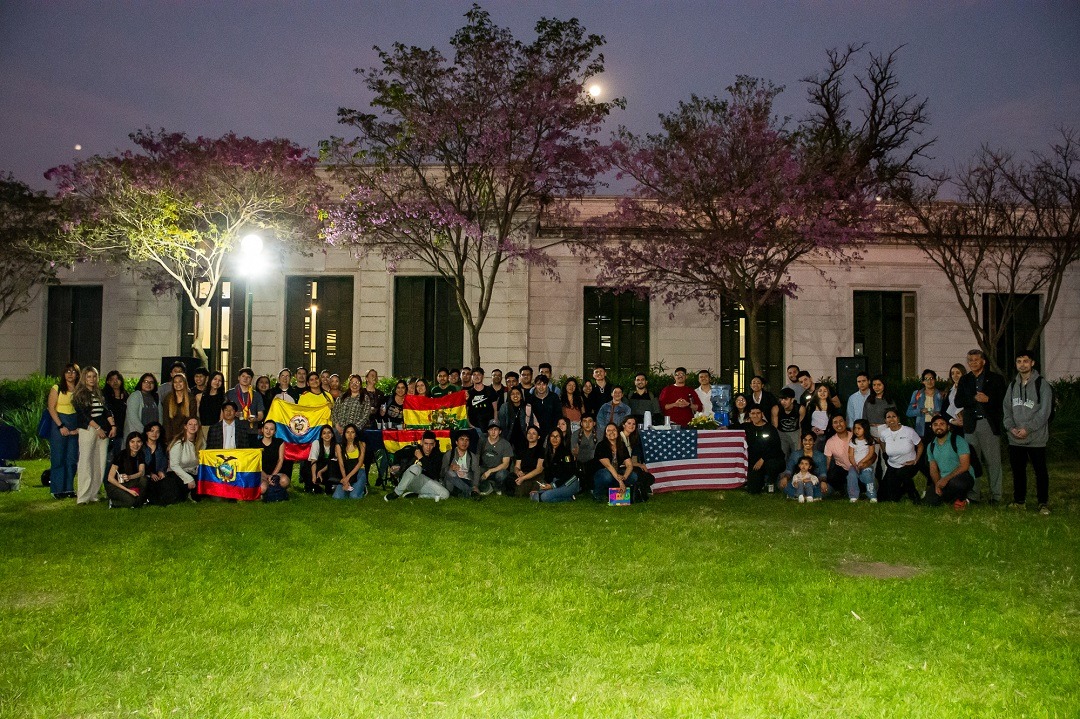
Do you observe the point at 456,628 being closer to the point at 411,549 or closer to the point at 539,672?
the point at 539,672

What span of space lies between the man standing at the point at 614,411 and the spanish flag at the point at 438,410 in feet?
7.07

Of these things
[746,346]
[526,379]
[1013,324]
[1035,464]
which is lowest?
[1035,464]

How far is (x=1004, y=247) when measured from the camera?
2539cm

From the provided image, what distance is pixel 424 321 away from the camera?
1035 inches

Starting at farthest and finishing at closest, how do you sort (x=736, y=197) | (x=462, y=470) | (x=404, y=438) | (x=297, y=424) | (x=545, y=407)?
(x=736, y=197) → (x=545, y=407) → (x=404, y=438) → (x=297, y=424) → (x=462, y=470)

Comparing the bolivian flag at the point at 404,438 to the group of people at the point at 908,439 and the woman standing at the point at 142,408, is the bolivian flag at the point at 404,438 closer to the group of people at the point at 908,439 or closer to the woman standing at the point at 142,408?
the woman standing at the point at 142,408

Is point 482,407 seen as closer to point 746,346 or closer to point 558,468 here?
point 558,468

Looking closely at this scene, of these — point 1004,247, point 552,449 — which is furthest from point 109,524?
point 1004,247

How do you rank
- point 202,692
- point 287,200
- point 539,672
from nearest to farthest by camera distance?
point 202,692, point 539,672, point 287,200

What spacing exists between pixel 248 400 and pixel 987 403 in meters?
10.7

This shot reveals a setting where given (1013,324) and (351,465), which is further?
(1013,324)

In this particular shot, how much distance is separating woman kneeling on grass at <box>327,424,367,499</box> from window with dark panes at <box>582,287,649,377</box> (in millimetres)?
13600

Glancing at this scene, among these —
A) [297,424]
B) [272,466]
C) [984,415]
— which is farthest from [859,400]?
[272,466]

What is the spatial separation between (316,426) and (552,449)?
362 centimetres
